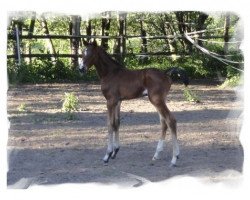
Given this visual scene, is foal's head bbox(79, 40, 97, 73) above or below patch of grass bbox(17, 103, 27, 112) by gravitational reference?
above

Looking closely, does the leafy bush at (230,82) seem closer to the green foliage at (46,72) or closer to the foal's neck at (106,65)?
the green foliage at (46,72)

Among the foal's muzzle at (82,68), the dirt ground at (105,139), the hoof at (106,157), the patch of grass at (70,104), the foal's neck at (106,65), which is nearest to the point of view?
the dirt ground at (105,139)

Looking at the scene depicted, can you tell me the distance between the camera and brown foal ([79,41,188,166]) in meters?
3.94

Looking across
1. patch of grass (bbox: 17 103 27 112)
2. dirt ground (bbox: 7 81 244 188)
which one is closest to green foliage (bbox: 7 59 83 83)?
dirt ground (bbox: 7 81 244 188)

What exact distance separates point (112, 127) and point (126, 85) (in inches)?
17.6

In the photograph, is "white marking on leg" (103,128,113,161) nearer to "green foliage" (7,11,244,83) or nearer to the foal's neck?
the foal's neck

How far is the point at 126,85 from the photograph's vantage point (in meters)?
4.07

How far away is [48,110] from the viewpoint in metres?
7.34

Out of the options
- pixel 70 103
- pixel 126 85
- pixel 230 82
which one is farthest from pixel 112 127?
pixel 230 82

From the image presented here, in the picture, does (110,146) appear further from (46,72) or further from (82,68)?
(46,72)

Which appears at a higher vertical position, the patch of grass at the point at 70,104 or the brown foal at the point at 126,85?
the brown foal at the point at 126,85

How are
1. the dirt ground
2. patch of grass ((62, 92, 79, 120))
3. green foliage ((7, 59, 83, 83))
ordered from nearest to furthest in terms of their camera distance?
the dirt ground, patch of grass ((62, 92, 79, 120)), green foliage ((7, 59, 83, 83))

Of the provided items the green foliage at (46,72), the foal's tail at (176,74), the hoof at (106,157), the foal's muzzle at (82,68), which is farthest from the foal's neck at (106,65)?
the green foliage at (46,72)

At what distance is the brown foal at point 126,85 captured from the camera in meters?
3.94
